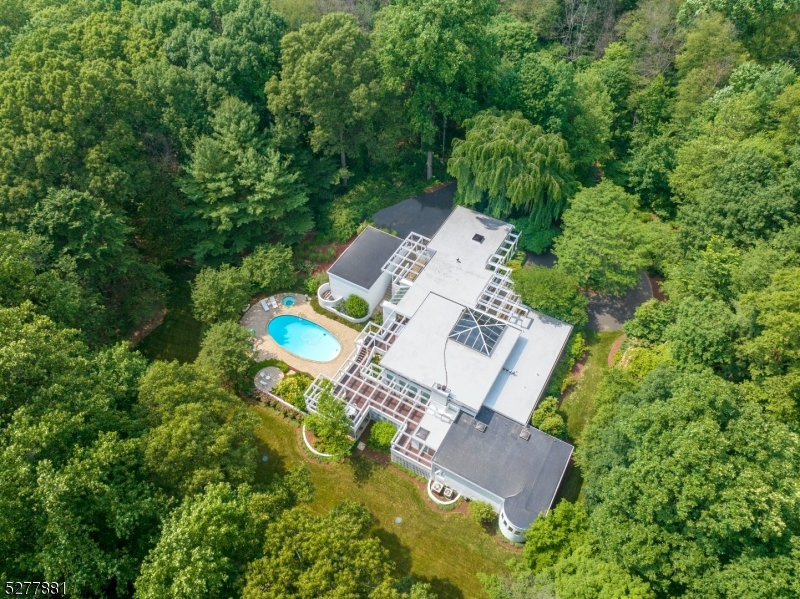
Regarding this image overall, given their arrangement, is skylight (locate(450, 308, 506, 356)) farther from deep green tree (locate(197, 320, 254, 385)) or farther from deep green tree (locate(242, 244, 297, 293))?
deep green tree (locate(242, 244, 297, 293))

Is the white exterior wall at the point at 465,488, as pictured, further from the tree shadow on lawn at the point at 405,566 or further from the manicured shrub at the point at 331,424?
the manicured shrub at the point at 331,424

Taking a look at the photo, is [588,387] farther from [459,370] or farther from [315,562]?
[315,562]

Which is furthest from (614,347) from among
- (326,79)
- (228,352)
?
(326,79)

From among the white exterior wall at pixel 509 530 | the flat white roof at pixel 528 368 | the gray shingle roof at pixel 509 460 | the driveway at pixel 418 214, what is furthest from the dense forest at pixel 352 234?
the driveway at pixel 418 214

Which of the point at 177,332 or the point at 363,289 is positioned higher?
the point at 363,289

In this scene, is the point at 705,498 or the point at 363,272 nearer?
the point at 705,498

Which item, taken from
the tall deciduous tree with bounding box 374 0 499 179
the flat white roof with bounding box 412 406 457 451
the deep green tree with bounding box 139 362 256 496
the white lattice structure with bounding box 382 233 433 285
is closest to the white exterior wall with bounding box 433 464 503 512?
the flat white roof with bounding box 412 406 457 451

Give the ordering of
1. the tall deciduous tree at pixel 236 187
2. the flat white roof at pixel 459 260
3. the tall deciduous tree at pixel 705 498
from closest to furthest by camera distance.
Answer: the tall deciduous tree at pixel 705 498, the flat white roof at pixel 459 260, the tall deciduous tree at pixel 236 187
